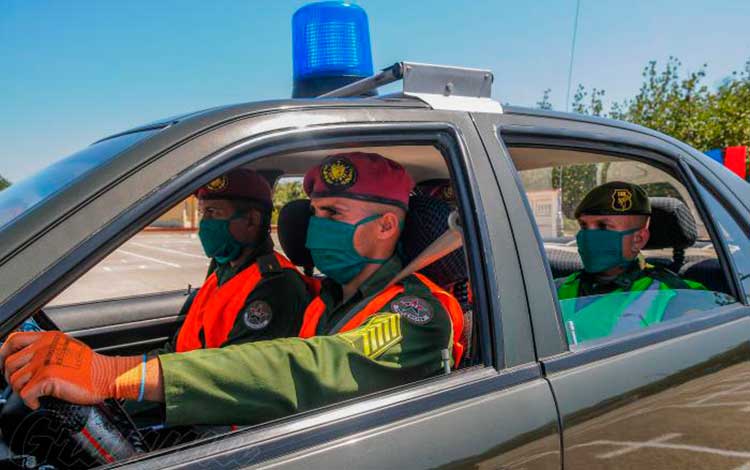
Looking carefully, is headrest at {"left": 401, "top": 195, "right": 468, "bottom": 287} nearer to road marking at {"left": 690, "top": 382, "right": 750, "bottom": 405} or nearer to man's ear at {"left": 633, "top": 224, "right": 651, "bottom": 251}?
Answer: road marking at {"left": 690, "top": 382, "right": 750, "bottom": 405}

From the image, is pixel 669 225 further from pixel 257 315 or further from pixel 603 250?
pixel 257 315

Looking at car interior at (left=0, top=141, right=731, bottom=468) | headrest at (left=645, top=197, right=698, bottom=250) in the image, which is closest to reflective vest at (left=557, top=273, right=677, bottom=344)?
car interior at (left=0, top=141, right=731, bottom=468)

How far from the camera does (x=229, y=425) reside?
47.3 inches

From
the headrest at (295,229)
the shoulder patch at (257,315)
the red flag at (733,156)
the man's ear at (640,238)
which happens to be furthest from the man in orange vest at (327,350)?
the red flag at (733,156)

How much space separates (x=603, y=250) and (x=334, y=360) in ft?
5.36

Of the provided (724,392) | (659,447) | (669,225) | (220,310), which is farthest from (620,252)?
(220,310)

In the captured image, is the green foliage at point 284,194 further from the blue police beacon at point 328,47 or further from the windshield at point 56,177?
the windshield at point 56,177

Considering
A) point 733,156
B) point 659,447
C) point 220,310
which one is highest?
point 733,156

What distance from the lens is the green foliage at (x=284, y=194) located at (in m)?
2.52

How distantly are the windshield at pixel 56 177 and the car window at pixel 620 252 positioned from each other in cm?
95

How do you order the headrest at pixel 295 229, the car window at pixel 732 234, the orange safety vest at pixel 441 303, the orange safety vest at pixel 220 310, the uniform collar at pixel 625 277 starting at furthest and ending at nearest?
the headrest at pixel 295 229
the uniform collar at pixel 625 277
the orange safety vest at pixel 220 310
the car window at pixel 732 234
the orange safety vest at pixel 441 303

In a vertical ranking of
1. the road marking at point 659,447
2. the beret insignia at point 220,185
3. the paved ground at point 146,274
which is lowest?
the paved ground at point 146,274

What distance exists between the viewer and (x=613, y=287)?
7.41 feet

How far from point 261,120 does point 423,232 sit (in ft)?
2.99
